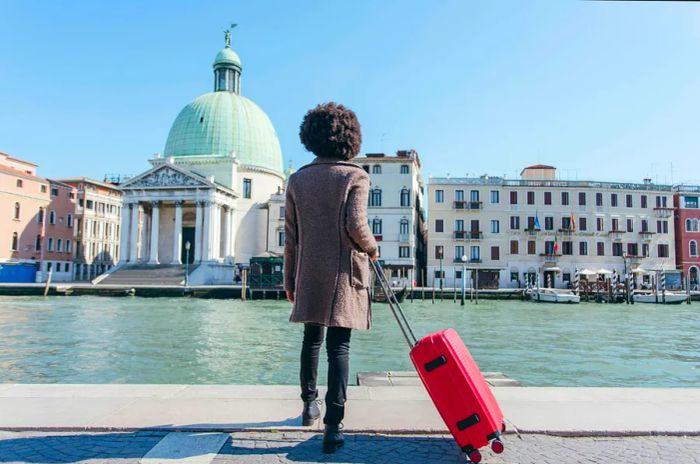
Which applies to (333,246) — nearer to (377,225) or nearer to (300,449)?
(300,449)

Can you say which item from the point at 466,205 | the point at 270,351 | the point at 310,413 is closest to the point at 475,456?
the point at 310,413

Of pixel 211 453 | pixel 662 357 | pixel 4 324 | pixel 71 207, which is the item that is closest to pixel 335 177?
pixel 211 453

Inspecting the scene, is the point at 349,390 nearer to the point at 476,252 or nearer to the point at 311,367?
the point at 311,367

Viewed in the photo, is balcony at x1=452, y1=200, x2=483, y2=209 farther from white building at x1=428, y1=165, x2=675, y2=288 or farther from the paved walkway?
the paved walkway

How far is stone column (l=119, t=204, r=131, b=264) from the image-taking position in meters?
47.7

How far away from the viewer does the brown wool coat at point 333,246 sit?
3230 mm

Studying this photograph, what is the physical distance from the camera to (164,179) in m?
48.3

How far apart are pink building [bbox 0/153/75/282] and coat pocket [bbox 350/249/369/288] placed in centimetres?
4801

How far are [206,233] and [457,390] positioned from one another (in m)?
45.8

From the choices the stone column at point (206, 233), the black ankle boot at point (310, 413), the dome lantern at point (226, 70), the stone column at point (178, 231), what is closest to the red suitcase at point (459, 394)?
the black ankle boot at point (310, 413)

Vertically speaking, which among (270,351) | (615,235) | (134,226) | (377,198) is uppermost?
(377,198)

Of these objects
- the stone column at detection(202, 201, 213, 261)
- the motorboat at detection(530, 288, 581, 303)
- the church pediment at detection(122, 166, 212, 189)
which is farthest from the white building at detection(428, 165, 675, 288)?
the church pediment at detection(122, 166, 212, 189)

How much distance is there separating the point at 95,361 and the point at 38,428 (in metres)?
6.77

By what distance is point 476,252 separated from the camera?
45.3 metres
